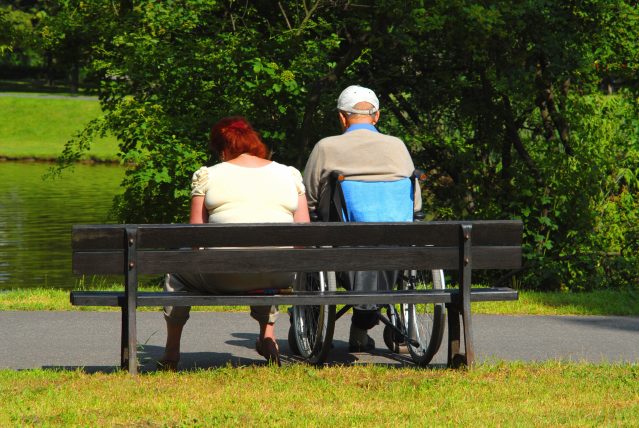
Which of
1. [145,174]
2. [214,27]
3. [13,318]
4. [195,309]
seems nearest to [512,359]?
[195,309]

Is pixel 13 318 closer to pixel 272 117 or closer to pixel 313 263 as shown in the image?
pixel 313 263

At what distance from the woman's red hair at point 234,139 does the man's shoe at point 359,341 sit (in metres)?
1.38

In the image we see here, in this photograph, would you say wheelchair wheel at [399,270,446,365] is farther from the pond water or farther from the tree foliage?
the pond water

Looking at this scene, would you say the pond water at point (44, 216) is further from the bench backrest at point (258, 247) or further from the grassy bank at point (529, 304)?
the bench backrest at point (258, 247)

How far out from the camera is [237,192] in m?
6.96

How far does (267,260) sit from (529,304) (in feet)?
13.2

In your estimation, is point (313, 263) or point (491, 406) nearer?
point (491, 406)

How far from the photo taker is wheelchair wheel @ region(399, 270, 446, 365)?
7145 mm

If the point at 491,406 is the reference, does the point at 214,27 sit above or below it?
above

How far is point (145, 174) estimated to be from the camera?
12984 millimetres

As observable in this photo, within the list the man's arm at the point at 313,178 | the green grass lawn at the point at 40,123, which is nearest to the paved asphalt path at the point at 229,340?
the man's arm at the point at 313,178

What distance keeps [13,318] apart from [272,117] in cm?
548

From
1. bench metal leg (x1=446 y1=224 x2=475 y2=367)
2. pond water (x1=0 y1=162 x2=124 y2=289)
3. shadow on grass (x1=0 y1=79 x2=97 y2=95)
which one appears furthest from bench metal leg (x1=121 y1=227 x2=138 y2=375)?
shadow on grass (x1=0 y1=79 x2=97 y2=95)

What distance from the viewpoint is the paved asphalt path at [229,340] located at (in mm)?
7512
